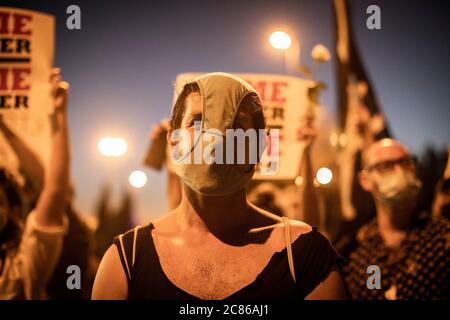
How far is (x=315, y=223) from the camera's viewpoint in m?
2.29

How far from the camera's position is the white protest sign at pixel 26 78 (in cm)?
242

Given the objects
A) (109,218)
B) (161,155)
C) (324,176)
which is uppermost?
(161,155)

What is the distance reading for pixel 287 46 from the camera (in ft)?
8.09

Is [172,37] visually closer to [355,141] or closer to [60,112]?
[60,112]

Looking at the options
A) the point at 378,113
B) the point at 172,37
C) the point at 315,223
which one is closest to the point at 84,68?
the point at 172,37

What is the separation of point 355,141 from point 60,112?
64.2 inches

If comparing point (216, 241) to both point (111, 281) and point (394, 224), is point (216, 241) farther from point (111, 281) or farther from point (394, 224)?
point (394, 224)

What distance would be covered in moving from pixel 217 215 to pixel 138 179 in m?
0.53

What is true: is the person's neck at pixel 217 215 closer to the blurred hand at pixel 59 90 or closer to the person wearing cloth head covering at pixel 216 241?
the person wearing cloth head covering at pixel 216 241

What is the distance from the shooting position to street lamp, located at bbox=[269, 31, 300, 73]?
2.45m

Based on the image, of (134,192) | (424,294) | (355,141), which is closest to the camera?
(424,294)

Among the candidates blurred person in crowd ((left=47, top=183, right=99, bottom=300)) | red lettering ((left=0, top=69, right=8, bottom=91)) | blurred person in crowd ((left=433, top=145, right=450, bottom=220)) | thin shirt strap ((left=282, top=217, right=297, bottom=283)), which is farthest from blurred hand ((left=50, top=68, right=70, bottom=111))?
blurred person in crowd ((left=433, top=145, right=450, bottom=220))

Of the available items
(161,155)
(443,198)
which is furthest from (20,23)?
(443,198)

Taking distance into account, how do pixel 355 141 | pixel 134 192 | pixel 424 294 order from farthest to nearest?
pixel 355 141, pixel 134 192, pixel 424 294
